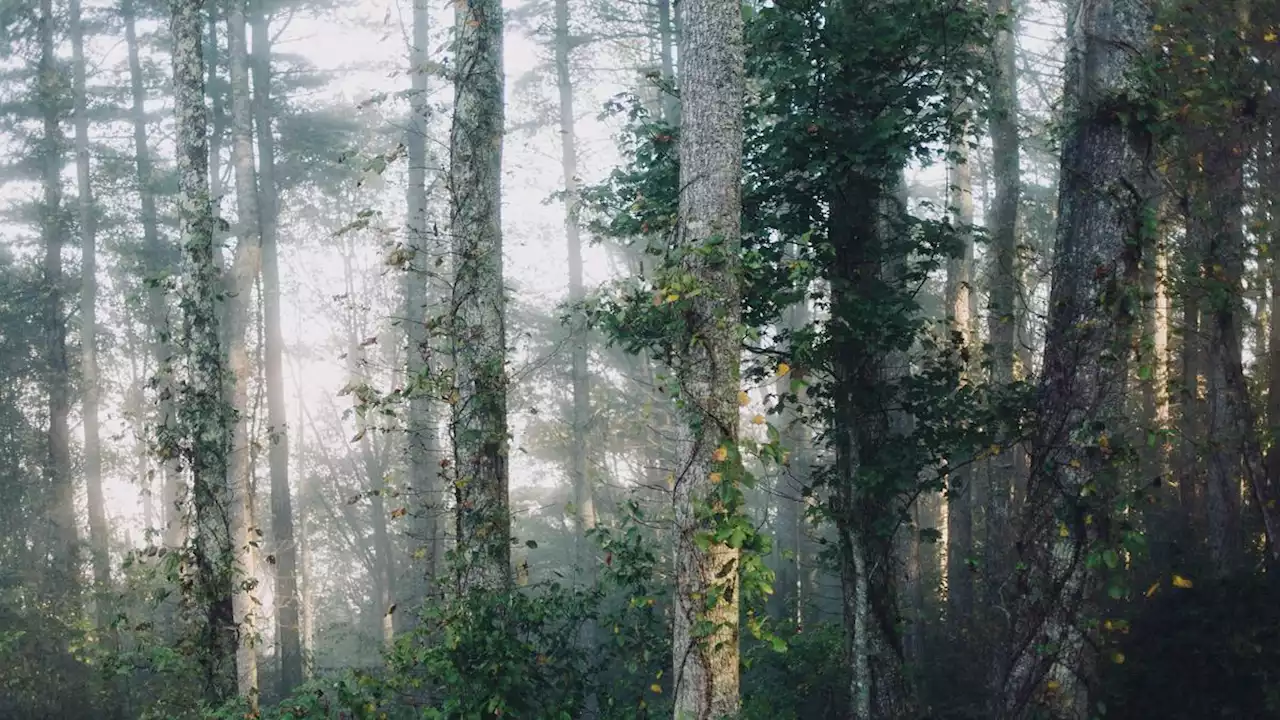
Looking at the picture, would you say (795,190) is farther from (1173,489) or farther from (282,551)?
(282,551)

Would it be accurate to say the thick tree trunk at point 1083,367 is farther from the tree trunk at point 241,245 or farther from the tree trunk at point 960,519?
the tree trunk at point 241,245

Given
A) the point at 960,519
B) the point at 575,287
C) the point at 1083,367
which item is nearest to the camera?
the point at 1083,367

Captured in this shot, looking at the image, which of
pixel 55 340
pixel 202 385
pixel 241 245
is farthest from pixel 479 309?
pixel 55 340

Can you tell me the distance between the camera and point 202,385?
31.5 ft

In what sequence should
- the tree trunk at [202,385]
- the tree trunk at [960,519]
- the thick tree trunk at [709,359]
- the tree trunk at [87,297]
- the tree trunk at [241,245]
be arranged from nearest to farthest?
the thick tree trunk at [709,359] → the tree trunk at [202,385] → the tree trunk at [960,519] → the tree trunk at [241,245] → the tree trunk at [87,297]

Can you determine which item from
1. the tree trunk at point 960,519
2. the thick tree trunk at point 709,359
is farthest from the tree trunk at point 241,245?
the tree trunk at point 960,519

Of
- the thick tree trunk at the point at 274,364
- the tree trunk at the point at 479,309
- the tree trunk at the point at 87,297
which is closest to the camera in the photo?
the tree trunk at the point at 479,309

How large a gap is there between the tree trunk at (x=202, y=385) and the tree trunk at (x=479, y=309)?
98.2 inches

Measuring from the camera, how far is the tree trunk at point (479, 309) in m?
8.85

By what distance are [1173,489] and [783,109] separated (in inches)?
402

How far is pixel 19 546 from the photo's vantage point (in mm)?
22562

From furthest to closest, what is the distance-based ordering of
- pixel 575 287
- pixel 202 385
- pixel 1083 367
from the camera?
pixel 575 287 < pixel 202 385 < pixel 1083 367

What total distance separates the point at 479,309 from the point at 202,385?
2993mm

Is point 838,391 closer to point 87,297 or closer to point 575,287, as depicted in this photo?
point 575,287
